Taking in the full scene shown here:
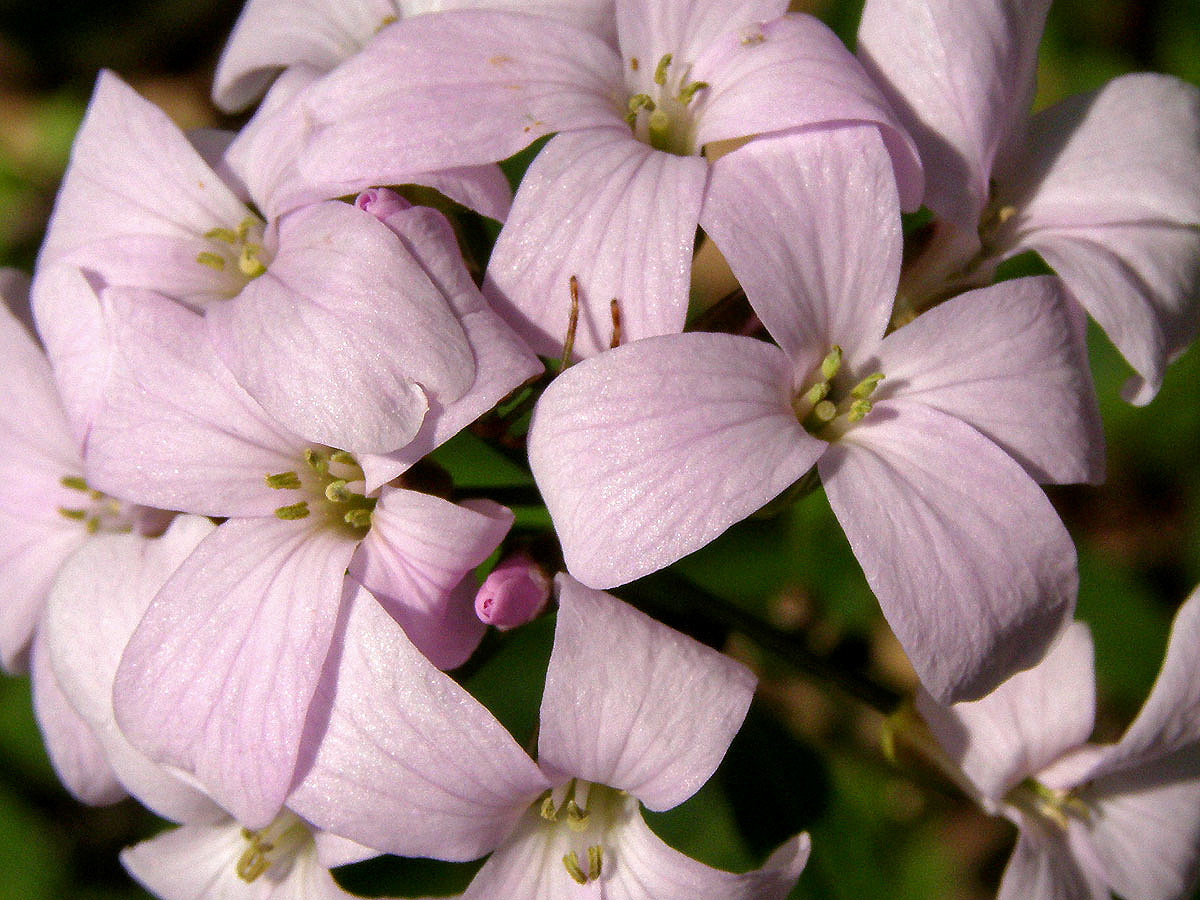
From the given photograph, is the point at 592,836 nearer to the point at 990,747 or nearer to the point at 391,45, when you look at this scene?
the point at 990,747

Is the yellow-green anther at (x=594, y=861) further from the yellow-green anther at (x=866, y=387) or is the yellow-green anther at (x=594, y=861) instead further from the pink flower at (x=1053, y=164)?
the pink flower at (x=1053, y=164)

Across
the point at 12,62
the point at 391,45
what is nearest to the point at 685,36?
the point at 391,45

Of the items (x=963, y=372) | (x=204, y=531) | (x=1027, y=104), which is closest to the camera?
(x=963, y=372)

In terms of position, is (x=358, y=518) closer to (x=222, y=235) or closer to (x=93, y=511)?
(x=222, y=235)

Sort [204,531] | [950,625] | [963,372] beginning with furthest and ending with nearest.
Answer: [204,531], [963,372], [950,625]

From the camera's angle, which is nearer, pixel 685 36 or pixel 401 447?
pixel 401 447

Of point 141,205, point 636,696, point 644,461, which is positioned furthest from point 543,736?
point 141,205
